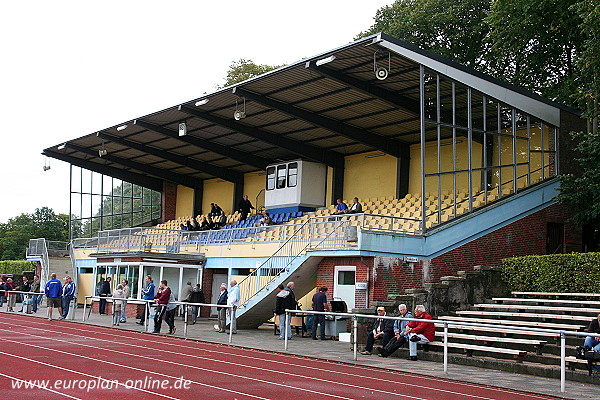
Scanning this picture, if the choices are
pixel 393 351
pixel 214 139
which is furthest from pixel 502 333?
pixel 214 139

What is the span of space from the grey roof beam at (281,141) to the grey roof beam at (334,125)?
400 cm

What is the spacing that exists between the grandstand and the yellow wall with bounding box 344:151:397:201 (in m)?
0.07

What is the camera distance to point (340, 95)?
27609 mm

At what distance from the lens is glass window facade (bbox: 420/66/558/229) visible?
82.8ft

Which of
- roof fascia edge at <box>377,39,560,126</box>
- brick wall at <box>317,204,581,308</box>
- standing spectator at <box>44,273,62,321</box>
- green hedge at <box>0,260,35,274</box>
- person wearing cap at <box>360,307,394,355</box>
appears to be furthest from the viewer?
green hedge at <box>0,260,35,274</box>

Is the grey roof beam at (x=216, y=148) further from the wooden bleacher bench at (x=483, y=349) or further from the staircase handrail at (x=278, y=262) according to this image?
the wooden bleacher bench at (x=483, y=349)

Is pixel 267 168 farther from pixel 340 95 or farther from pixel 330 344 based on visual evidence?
pixel 330 344

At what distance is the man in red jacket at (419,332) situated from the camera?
54.6 ft

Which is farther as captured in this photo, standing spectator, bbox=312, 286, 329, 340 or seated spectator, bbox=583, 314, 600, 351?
standing spectator, bbox=312, 286, 329, 340

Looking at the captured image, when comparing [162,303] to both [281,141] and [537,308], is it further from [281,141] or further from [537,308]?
[281,141]

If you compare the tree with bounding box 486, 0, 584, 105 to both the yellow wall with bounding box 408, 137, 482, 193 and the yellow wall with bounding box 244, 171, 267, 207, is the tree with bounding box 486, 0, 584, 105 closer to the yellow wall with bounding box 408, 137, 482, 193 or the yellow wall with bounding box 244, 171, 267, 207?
the yellow wall with bounding box 408, 137, 482, 193

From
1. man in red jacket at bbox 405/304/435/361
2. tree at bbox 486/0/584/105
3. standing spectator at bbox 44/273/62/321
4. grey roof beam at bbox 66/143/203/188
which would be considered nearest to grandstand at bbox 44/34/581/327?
grey roof beam at bbox 66/143/203/188

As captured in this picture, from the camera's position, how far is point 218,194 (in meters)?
45.8

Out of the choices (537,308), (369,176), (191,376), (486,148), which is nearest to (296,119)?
(369,176)
